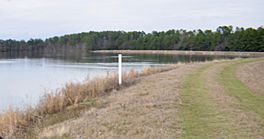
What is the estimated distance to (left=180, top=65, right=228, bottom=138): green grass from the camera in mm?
5609

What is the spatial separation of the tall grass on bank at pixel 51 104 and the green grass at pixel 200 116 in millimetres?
3441

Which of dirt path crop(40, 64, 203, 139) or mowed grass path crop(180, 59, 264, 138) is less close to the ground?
mowed grass path crop(180, 59, 264, 138)

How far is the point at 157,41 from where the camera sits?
103500 mm

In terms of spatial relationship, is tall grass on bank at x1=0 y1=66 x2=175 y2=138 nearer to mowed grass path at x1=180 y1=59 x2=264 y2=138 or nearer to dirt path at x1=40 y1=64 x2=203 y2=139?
dirt path at x1=40 y1=64 x2=203 y2=139

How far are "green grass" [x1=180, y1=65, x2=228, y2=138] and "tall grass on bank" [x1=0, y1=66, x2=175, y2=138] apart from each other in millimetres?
3441

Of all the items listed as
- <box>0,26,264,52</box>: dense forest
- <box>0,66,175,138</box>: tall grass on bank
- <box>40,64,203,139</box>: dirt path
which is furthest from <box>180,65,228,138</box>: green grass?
<box>0,26,264,52</box>: dense forest

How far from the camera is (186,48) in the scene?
9000 cm

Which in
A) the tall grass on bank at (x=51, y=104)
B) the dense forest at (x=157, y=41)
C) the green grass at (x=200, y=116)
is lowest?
the tall grass on bank at (x=51, y=104)

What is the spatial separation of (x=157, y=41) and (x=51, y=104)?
93.9 m

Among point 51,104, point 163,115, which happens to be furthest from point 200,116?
point 51,104

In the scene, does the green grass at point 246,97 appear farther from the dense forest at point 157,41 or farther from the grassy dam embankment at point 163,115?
the dense forest at point 157,41

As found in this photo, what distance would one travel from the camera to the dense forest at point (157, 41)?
234 feet

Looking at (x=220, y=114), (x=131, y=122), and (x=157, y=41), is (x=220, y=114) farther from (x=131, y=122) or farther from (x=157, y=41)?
(x=157, y=41)

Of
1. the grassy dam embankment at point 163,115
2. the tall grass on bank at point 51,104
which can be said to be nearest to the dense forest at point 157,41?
the tall grass on bank at point 51,104
